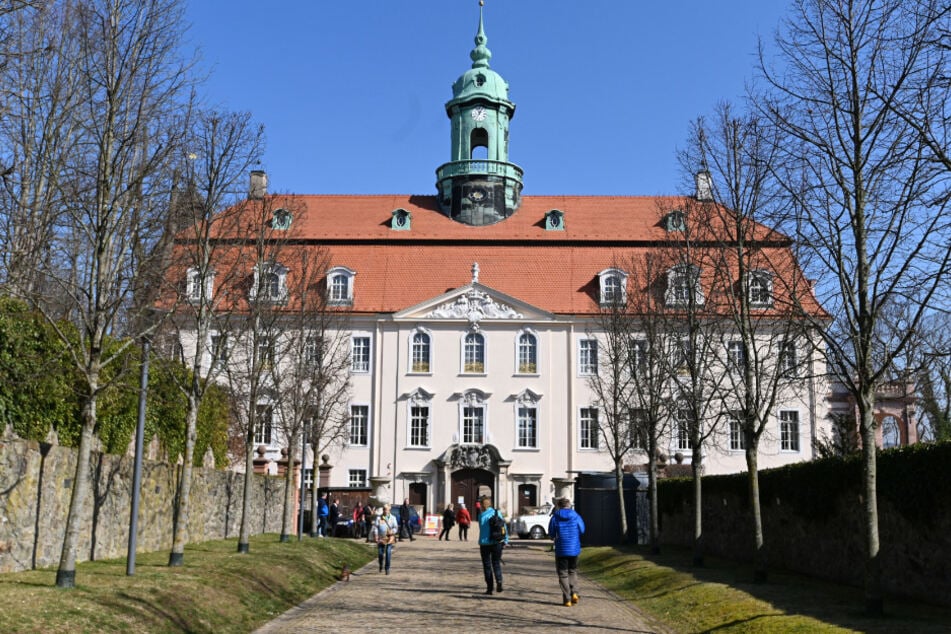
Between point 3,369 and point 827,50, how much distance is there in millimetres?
13231

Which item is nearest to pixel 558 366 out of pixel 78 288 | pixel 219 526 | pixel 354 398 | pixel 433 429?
pixel 433 429

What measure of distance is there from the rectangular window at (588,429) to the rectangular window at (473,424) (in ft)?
16.3

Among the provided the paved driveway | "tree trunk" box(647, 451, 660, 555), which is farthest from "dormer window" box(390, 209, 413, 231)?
the paved driveway

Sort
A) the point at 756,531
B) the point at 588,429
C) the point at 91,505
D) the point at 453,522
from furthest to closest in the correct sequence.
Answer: the point at 588,429 < the point at 453,522 < the point at 756,531 < the point at 91,505

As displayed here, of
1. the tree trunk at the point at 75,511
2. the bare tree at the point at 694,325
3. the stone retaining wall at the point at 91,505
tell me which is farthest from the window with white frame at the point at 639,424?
the tree trunk at the point at 75,511

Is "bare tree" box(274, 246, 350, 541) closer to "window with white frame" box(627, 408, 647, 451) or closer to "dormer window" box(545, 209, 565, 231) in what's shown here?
"window with white frame" box(627, 408, 647, 451)

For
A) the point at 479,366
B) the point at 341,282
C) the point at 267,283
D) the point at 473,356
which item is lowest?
the point at 267,283

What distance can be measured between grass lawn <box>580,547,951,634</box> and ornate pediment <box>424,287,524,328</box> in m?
26.9

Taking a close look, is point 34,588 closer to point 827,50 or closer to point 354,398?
point 827,50

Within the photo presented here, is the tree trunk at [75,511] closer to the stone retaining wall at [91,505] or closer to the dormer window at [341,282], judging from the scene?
the stone retaining wall at [91,505]

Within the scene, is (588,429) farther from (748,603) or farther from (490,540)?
(748,603)

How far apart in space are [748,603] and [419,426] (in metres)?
35.7

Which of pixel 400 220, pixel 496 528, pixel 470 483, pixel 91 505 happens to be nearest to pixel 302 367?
pixel 91 505

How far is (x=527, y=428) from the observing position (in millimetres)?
49688
